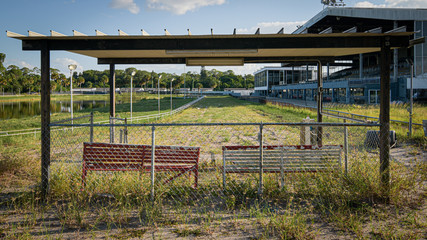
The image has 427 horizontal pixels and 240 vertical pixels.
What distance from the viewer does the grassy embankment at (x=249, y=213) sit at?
4.71 meters

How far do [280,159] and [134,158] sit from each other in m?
3.39

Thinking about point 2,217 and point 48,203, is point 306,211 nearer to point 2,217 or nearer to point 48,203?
point 48,203

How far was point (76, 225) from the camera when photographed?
4.99 m

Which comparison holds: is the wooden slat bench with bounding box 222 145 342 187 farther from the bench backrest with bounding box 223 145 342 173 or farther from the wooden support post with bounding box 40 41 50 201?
the wooden support post with bounding box 40 41 50 201

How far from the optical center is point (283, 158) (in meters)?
6.58

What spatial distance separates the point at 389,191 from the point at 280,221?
2712 mm

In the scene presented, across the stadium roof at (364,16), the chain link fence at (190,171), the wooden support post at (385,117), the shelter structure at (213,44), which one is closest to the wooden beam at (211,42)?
the shelter structure at (213,44)

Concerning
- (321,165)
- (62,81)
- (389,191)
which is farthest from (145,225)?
(62,81)

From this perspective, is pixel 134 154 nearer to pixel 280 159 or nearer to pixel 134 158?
pixel 134 158

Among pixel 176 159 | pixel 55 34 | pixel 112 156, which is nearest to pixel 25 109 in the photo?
pixel 55 34

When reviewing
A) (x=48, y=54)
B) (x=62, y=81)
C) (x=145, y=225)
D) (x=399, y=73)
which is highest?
(x=62, y=81)

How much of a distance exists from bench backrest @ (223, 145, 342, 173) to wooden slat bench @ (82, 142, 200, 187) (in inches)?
34.0

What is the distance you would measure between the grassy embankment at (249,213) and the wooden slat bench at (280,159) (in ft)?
0.99

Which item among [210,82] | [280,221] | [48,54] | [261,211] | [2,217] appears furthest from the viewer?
[210,82]
